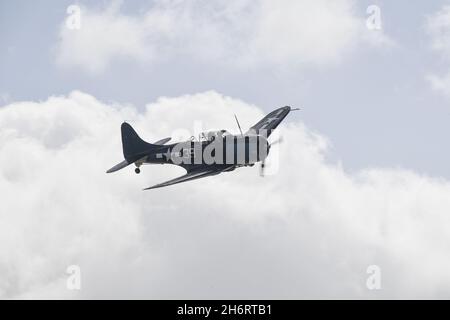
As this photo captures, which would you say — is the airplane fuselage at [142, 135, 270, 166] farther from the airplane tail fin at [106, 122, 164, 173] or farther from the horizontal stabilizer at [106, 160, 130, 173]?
Answer: the horizontal stabilizer at [106, 160, 130, 173]

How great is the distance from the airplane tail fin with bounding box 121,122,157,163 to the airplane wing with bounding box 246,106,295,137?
965 centimetres

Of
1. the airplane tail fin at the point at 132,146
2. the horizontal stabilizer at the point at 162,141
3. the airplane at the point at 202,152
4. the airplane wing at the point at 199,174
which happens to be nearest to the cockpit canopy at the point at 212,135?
the airplane at the point at 202,152

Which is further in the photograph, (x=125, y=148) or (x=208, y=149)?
(x=125, y=148)

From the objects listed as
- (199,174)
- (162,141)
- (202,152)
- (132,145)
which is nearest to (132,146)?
(132,145)

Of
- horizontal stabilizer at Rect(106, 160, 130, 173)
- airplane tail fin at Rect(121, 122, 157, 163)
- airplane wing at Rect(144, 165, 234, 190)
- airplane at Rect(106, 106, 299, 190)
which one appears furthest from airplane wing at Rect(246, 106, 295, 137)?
horizontal stabilizer at Rect(106, 160, 130, 173)

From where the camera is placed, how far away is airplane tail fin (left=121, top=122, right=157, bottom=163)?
154 feet

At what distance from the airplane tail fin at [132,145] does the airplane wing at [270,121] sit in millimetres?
9655

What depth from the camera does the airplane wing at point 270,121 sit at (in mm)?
49566
